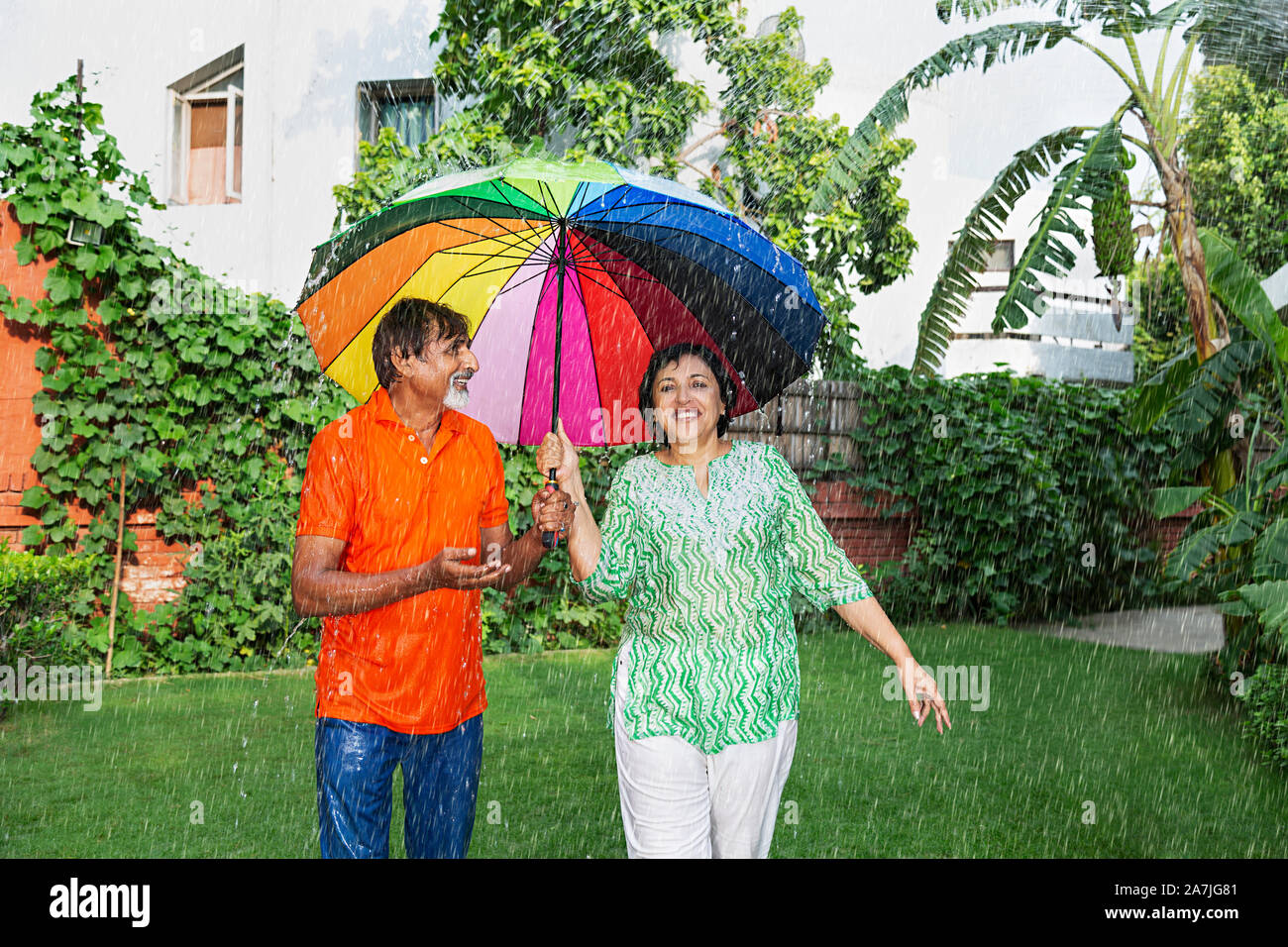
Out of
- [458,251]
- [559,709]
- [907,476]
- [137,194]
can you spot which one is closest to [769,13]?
[907,476]

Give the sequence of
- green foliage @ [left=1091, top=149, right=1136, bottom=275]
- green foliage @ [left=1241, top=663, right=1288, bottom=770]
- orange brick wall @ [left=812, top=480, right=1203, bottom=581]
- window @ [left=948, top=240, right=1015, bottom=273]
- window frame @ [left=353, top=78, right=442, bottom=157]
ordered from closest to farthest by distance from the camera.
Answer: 1. green foliage @ [left=1241, top=663, right=1288, bottom=770]
2. green foliage @ [left=1091, top=149, right=1136, bottom=275]
3. orange brick wall @ [left=812, top=480, right=1203, bottom=581]
4. window frame @ [left=353, top=78, right=442, bottom=157]
5. window @ [left=948, top=240, right=1015, bottom=273]

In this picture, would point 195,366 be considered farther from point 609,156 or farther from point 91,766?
point 609,156

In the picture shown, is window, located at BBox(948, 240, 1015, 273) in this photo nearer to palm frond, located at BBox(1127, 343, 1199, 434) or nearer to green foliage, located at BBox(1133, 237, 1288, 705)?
green foliage, located at BBox(1133, 237, 1288, 705)

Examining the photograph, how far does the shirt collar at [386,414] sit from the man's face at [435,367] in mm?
58

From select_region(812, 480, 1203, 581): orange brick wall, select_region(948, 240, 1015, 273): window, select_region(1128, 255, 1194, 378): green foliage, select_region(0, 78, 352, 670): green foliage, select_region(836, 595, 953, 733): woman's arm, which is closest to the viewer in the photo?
select_region(836, 595, 953, 733): woman's arm

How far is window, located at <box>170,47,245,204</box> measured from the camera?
14.2m

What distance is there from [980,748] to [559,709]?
2.71 m

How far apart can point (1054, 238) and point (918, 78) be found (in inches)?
93.6

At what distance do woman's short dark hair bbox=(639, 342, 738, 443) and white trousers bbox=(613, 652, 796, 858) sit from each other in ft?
2.66

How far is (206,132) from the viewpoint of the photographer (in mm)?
14555

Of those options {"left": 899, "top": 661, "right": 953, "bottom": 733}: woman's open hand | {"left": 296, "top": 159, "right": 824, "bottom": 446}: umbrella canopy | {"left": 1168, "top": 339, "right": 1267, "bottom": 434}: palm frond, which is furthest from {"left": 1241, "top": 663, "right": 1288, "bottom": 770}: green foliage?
{"left": 296, "top": 159, "right": 824, "bottom": 446}: umbrella canopy

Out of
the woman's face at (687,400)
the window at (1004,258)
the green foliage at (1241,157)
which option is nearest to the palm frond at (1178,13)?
the woman's face at (687,400)

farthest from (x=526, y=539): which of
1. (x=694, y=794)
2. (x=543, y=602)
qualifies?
(x=543, y=602)

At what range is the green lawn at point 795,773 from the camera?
4.90 m
